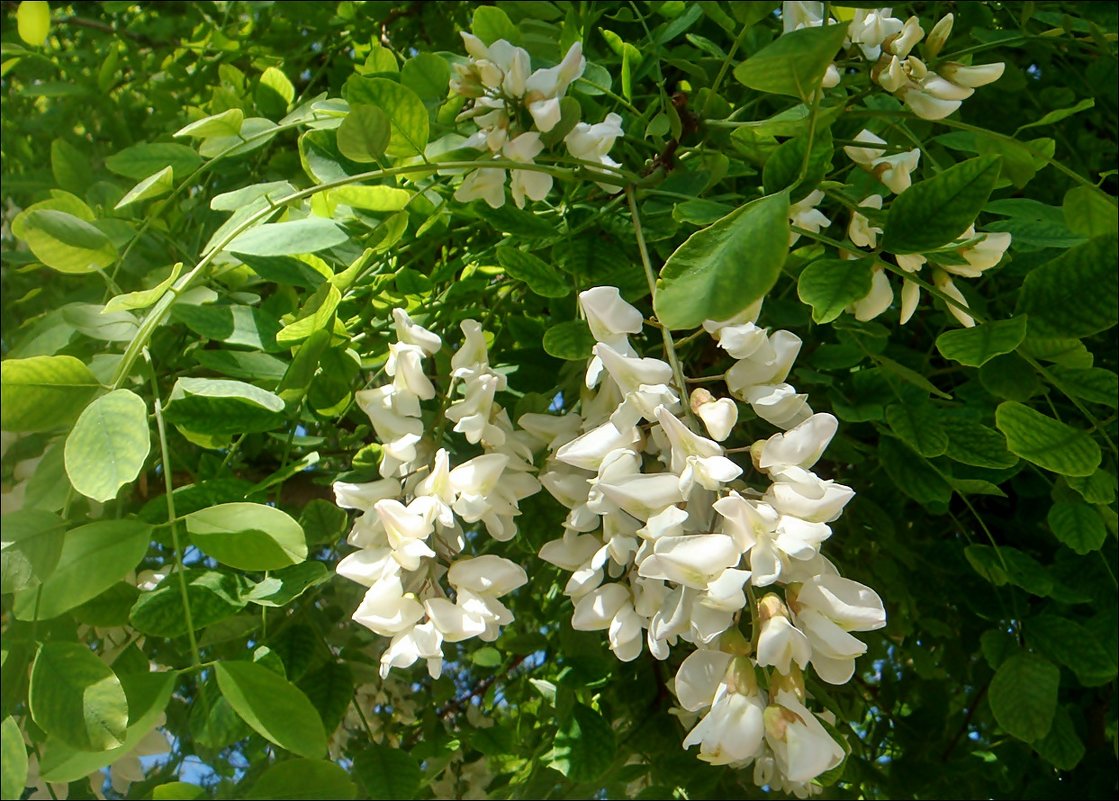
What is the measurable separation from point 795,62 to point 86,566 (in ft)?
0.95

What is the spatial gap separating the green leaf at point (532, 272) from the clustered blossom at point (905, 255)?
121 mm

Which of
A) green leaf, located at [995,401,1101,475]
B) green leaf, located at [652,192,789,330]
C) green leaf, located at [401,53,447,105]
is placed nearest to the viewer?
green leaf, located at [652,192,789,330]

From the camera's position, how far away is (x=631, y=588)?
15.1 inches

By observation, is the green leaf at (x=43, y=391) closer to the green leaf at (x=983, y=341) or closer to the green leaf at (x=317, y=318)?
the green leaf at (x=317, y=318)

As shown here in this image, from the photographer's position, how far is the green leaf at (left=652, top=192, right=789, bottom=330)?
10.8 inches

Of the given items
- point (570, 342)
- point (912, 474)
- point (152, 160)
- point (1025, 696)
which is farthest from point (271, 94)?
point (1025, 696)

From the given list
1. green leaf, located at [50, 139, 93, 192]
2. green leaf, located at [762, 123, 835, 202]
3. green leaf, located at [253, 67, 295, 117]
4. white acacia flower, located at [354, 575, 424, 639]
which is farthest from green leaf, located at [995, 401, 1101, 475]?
green leaf, located at [50, 139, 93, 192]

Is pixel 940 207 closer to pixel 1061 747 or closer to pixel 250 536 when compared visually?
pixel 250 536

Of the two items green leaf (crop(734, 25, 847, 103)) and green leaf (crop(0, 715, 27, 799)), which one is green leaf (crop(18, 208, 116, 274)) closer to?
green leaf (crop(0, 715, 27, 799))

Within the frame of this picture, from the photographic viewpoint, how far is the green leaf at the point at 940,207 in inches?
13.4

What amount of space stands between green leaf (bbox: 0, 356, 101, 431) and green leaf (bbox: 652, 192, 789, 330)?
0.73 feet

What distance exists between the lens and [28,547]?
1.18ft

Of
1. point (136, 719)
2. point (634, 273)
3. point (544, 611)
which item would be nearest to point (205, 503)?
point (136, 719)

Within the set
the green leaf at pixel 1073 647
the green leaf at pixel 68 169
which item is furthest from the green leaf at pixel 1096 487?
the green leaf at pixel 68 169
